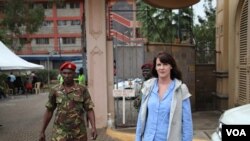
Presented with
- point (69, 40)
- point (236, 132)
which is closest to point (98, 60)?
point (236, 132)

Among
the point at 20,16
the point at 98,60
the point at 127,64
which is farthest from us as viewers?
the point at 20,16

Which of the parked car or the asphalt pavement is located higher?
the parked car

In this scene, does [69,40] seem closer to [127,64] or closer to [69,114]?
[127,64]

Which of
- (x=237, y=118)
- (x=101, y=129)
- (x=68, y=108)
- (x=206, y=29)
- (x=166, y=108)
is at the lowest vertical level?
(x=101, y=129)

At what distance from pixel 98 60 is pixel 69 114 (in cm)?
499

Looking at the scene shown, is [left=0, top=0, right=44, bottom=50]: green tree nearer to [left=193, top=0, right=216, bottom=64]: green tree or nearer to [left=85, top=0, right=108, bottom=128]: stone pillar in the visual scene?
[left=193, top=0, right=216, bottom=64]: green tree

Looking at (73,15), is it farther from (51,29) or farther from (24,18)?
(24,18)

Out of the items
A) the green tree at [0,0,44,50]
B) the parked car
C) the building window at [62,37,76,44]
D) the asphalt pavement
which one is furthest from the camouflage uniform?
the building window at [62,37,76,44]

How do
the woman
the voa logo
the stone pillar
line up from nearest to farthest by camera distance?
the woman
the voa logo
the stone pillar

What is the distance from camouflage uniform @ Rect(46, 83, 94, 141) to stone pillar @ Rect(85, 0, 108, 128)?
4814 millimetres

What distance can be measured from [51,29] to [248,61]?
57253 millimetres

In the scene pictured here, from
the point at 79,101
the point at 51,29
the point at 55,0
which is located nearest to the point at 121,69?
the point at 79,101

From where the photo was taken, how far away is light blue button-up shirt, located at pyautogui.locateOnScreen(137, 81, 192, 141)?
12.8 ft

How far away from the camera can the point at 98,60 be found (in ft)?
33.4
